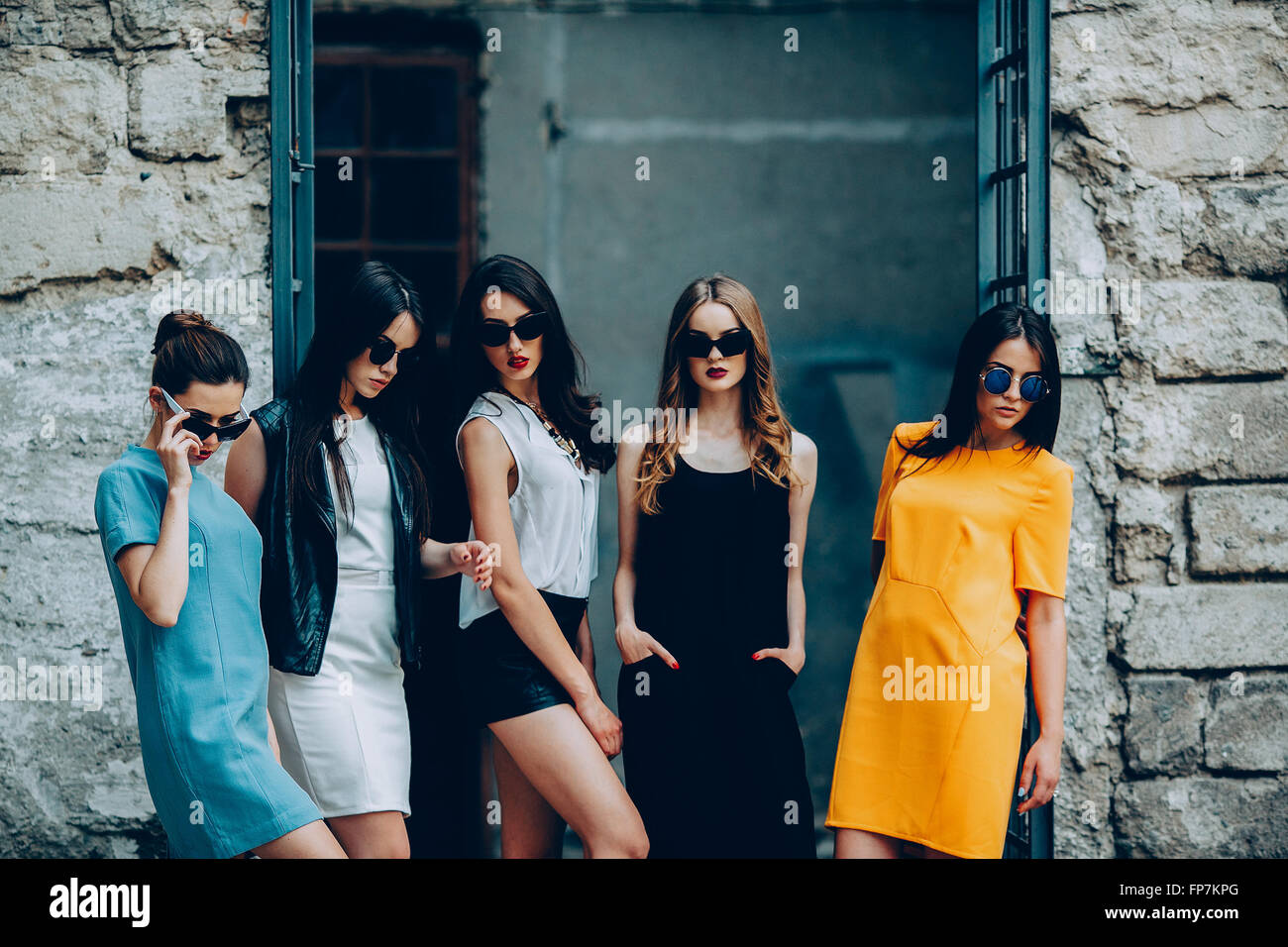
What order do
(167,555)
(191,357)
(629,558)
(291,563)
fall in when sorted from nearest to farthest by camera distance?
(167,555)
(191,357)
(291,563)
(629,558)

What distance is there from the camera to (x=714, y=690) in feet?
8.98

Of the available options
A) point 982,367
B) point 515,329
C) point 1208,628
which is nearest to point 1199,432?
point 1208,628

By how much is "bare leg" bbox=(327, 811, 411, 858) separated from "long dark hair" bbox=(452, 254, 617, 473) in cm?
98

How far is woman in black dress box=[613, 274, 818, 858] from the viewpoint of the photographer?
2.71 metres

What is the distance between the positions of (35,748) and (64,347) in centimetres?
113

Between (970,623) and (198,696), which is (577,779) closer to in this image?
(198,696)

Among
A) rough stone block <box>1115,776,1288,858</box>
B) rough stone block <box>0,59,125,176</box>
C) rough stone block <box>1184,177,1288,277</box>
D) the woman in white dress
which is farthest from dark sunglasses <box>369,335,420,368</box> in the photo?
rough stone block <box>1115,776,1288,858</box>

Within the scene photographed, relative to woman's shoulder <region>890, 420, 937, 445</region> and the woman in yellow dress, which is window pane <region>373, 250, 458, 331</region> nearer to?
woman's shoulder <region>890, 420, 937, 445</region>

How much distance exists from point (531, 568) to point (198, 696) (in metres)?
0.81

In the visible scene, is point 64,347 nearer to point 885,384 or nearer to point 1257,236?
point 885,384

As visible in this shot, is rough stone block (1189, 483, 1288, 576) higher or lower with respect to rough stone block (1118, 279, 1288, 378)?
lower

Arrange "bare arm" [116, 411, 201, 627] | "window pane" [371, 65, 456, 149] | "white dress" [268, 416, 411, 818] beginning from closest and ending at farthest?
"bare arm" [116, 411, 201, 627], "white dress" [268, 416, 411, 818], "window pane" [371, 65, 456, 149]

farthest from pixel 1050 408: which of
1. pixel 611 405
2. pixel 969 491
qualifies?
pixel 611 405

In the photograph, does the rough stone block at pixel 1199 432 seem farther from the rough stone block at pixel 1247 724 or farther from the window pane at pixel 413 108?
the window pane at pixel 413 108
